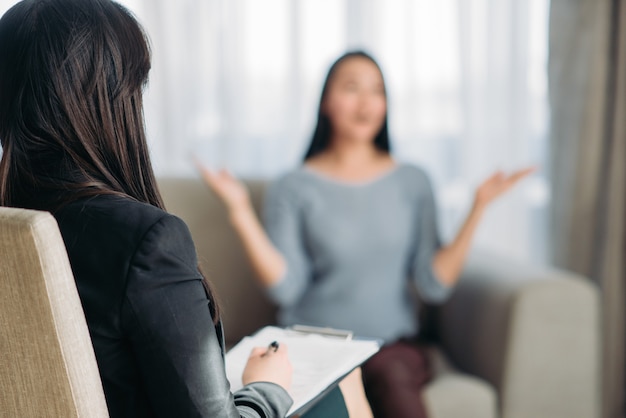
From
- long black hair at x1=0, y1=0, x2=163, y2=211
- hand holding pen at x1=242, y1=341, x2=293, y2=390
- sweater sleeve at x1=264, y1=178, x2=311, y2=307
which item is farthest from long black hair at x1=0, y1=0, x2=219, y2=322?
sweater sleeve at x1=264, y1=178, x2=311, y2=307

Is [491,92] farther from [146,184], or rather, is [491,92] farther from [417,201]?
[146,184]

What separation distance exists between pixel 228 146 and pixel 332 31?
1.59 feet

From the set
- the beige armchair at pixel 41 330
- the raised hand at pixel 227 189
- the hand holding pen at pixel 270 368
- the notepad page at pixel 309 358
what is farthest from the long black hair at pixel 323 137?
the beige armchair at pixel 41 330

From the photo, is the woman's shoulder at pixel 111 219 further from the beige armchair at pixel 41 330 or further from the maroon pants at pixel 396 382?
the maroon pants at pixel 396 382

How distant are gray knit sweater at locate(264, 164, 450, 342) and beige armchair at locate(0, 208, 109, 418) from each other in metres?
1.02

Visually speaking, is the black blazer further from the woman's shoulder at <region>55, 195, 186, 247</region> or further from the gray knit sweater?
the gray knit sweater

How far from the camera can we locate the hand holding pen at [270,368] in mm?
964

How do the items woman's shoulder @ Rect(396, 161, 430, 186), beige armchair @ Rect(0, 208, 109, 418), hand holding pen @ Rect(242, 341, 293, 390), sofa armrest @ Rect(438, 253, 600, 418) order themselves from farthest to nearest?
1. woman's shoulder @ Rect(396, 161, 430, 186)
2. sofa armrest @ Rect(438, 253, 600, 418)
3. hand holding pen @ Rect(242, 341, 293, 390)
4. beige armchair @ Rect(0, 208, 109, 418)

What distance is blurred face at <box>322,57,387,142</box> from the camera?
5.97 feet

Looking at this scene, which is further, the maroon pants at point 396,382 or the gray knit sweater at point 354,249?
the gray knit sweater at point 354,249

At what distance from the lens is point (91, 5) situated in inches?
32.1

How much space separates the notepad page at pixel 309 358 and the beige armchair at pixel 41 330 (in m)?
0.30

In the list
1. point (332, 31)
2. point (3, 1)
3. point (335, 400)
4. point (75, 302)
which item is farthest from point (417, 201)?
point (3, 1)

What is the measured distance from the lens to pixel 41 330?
74 cm
